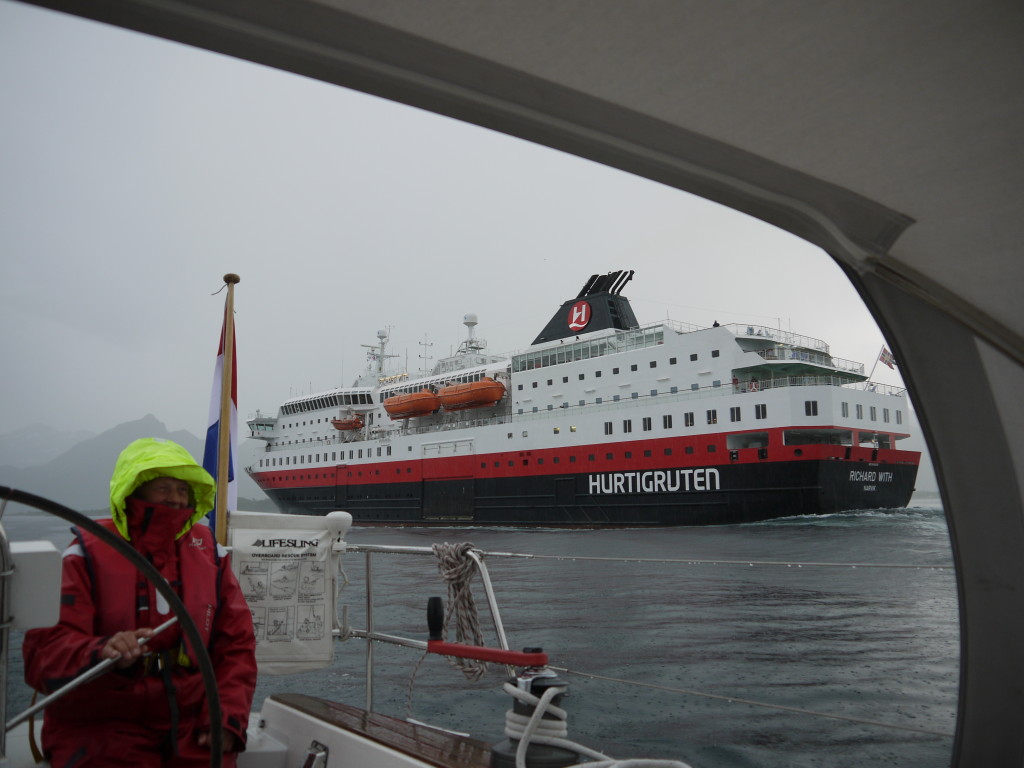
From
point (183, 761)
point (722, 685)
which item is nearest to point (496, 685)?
point (722, 685)

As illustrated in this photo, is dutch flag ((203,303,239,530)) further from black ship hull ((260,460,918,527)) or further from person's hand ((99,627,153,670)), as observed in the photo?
black ship hull ((260,460,918,527))

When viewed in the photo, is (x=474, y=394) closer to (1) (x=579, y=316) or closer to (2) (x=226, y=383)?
(1) (x=579, y=316)

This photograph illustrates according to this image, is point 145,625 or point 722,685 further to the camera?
point 722,685

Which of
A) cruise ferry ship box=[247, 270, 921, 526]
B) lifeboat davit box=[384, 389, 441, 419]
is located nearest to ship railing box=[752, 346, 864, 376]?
cruise ferry ship box=[247, 270, 921, 526]

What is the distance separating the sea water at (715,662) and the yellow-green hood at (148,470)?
0.96 metres

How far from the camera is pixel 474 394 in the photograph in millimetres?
23234

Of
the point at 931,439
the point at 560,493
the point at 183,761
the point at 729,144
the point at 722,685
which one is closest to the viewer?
the point at 729,144

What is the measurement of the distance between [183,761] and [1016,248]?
6.01 ft

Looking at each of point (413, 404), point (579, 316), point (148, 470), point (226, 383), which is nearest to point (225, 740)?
point (148, 470)

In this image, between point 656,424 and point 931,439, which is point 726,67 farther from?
point 656,424

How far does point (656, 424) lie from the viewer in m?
18.7

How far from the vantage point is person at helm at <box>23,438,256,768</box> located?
1.34 meters

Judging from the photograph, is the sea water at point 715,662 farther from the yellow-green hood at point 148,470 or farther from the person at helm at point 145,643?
the yellow-green hood at point 148,470

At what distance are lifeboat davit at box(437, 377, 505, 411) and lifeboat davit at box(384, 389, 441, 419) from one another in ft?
2.05
